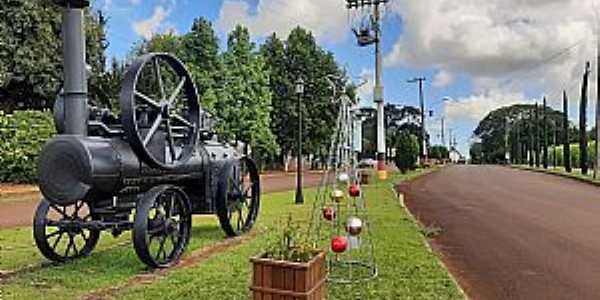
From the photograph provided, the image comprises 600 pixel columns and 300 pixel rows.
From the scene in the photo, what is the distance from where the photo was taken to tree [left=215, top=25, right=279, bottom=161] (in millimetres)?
45188

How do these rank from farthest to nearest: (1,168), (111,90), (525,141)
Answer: (525,141) < (111,90) < (1,168)

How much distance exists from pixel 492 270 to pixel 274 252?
4340mm

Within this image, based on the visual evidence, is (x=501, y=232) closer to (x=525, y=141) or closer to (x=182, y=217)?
(x=182, y=217)

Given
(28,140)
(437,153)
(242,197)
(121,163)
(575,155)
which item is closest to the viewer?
(121,163)

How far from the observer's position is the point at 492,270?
350 inches

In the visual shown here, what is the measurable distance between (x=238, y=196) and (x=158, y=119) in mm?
3027

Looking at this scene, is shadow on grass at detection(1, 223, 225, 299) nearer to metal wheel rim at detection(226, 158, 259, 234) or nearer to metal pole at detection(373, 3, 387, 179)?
metal wheel rim at detection(226, 158, 259, 234)

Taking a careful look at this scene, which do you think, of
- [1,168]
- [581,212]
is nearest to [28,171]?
[1,168]

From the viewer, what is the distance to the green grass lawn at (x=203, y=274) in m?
7.01

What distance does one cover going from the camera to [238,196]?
11.9 metres

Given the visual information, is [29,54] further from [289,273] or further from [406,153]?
[289,273]

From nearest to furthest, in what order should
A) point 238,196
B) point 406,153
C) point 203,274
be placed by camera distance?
point 203,274 → point 238,196 → point 406,153

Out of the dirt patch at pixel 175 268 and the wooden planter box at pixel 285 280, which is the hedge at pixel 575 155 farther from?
the wooden planter box at pixel 285 280

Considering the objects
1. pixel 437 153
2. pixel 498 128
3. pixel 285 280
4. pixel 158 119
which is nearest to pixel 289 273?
pixel 285 280
